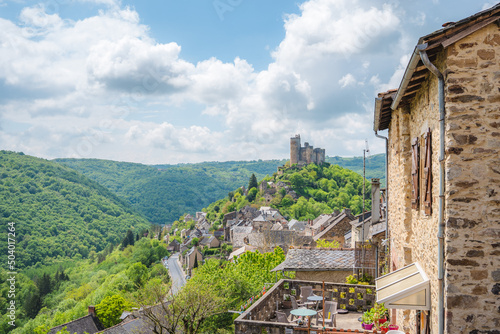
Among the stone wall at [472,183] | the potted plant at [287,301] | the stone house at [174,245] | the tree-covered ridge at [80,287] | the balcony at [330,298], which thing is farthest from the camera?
the stone house at [174,245]

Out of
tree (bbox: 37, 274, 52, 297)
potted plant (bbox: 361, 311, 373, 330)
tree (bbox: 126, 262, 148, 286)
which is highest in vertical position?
potted plant (bbox: 361, 311, 373, 330)

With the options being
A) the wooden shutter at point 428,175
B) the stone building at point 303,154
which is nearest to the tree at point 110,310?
the wooden shutter at point 428,175

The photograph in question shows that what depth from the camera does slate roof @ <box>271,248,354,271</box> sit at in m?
16.5

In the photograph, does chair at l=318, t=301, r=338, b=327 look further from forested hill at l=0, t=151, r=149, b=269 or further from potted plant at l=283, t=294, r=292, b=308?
forested hill at l=0, t=151, r=149, b=269

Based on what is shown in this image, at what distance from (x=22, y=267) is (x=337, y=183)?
85.3 meters

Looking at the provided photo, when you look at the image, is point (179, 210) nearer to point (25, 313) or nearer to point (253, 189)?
point (253, 189)

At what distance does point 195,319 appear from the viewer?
1620 cm

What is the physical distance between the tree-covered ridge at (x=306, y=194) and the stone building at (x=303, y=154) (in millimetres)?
5911

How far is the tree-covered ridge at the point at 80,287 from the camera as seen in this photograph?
5034 cm

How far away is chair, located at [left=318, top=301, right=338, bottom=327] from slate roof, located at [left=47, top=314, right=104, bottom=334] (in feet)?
101

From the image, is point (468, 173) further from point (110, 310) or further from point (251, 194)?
point (251, 194)

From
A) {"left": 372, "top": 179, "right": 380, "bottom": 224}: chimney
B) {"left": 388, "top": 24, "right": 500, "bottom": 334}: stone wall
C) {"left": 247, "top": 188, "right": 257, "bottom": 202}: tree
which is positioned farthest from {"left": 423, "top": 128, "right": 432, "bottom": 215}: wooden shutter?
{"left": 247, "top": 188, "right": 257, "bottom": 202}: tree

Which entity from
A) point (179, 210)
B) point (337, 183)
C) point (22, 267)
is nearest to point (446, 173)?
point (22, 267)

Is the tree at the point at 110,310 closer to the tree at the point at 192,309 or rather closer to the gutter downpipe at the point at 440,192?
the tree at the point at 192,309
